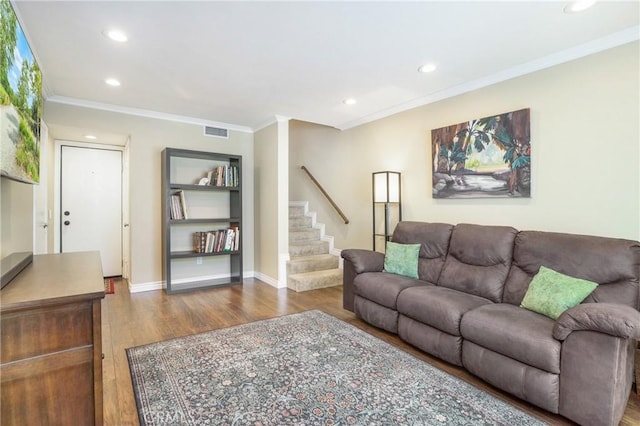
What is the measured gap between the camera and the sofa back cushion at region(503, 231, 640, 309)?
2053 millimetres

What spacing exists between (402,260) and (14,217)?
304cm

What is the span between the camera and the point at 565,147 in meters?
2.73

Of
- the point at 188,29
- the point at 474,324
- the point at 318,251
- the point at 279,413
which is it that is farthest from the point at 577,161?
the point at 318,251

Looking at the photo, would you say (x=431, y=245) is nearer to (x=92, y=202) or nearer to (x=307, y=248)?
(x=307, y=248)

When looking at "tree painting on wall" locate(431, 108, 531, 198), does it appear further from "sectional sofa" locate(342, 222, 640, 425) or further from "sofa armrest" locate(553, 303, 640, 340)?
"sofa armrest" locate(553, 303, 640, 340)

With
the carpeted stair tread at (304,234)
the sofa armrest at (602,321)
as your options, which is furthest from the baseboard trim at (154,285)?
the sofa armrest at (602,321)

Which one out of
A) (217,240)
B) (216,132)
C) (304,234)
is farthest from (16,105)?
(304,234)

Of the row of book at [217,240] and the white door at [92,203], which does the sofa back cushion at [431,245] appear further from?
the white door at [92,203]

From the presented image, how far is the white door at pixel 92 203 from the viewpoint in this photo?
4738mm

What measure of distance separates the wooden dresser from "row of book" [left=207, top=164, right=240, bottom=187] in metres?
3.31

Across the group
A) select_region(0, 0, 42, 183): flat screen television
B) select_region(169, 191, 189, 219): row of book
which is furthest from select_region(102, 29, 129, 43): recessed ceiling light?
select_region(169, 191, 189, 219): row of book

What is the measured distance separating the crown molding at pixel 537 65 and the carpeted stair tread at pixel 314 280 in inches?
95.6

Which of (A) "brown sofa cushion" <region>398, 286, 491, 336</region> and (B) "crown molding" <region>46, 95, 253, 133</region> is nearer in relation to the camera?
(A) "brown sofa cushion" <region>398, 286, 491, 336</region>

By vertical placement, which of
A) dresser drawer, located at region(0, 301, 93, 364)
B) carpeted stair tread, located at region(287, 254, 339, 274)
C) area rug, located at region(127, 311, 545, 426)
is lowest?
area rug, located at region(127, 311, 545, 426)
